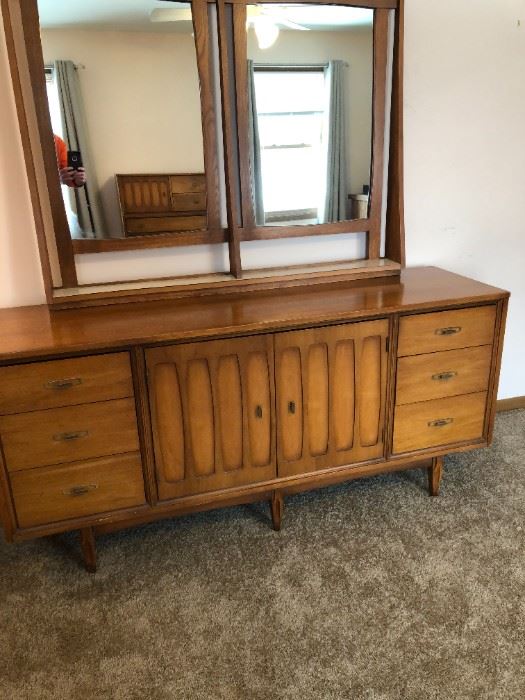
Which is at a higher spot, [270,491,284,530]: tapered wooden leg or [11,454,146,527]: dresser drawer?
[11,454,146,527]: dresser drawer

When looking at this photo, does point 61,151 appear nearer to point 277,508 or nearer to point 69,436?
point 69,436

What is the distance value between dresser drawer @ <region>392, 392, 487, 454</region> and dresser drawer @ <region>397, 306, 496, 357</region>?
0.66ft

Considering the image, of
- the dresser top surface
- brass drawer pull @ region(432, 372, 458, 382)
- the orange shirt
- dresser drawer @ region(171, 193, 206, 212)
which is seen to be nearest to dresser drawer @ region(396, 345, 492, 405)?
brass drawer pull @ region(432, 372, 458, 382)

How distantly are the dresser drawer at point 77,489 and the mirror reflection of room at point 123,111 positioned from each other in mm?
728

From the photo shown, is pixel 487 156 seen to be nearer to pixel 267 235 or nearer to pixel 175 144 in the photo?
pixel 267 235

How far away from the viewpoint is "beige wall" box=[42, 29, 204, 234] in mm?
1562

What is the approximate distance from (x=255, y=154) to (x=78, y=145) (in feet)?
1.80

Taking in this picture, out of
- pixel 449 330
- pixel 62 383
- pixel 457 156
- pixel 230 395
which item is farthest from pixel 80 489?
pixel 457 156

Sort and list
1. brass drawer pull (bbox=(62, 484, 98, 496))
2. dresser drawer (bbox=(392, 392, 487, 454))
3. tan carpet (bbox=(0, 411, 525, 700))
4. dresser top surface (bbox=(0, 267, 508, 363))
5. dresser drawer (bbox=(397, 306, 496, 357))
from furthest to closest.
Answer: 1. dresser drawer (bbox=(392, 392, 487, 454))
2. dresser drawer (bbox=(397, 306, 496, 357))
3. brass drawer pull (bbox=(62, 484, 98, 496))
4. dresser top surface (bbox=(0, 267, 508, 363))
5. tan carpet (bbox=(0, 411, 525, 700))

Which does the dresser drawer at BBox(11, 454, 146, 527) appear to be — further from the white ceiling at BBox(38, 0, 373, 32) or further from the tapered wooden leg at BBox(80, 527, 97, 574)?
the white ceiling at BBox(38, 0, 373, 32)

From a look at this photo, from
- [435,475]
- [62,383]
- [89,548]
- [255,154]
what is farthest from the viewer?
[435,475]

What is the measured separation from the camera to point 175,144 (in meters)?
1.68

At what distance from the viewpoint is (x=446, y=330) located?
1718 mm

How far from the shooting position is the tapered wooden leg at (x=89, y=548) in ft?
5.32
